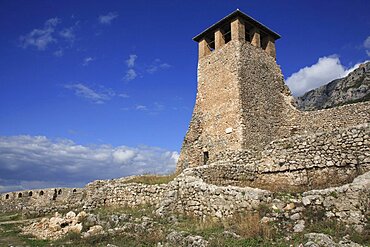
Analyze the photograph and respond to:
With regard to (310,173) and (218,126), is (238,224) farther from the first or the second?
(218,126)

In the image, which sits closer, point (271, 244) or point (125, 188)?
point (271, 244)

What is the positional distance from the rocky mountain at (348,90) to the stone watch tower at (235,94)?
4308 centimetres

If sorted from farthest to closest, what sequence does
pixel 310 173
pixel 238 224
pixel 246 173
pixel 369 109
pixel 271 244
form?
1. pixel 369 109
2. pixel 246 173
3. pixel 310 173
4. pixel 238 224
5. pixel 271 244

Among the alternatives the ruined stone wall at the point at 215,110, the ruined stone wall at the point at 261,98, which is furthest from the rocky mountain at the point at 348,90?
the ruined stone wall at the point at 215,110

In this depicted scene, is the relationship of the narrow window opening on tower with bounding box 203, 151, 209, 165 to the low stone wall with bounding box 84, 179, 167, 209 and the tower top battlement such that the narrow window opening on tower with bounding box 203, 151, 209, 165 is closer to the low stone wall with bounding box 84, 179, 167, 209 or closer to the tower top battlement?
the low stone wall with bounding box 84, 179, 167, 209

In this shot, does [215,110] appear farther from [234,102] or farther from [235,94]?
[235,94]

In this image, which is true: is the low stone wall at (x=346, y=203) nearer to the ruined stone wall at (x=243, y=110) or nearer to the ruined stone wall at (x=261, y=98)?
the ruined stone wall at (x=243, y=110)

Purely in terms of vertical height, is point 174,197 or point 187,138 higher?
point 187,138

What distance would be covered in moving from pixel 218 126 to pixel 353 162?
1030 centimetres

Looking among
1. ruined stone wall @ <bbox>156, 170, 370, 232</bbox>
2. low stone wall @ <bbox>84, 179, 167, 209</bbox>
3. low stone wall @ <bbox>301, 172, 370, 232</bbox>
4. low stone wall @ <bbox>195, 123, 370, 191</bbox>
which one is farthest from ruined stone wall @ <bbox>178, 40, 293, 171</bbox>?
low stone wall @ <bbox>301, 172, 370, 232</bbox>

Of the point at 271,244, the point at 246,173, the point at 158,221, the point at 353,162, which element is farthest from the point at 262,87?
the point at 271,244

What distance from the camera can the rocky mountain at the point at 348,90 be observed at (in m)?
65.6

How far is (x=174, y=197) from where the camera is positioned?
10172mm

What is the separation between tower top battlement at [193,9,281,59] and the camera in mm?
19250
